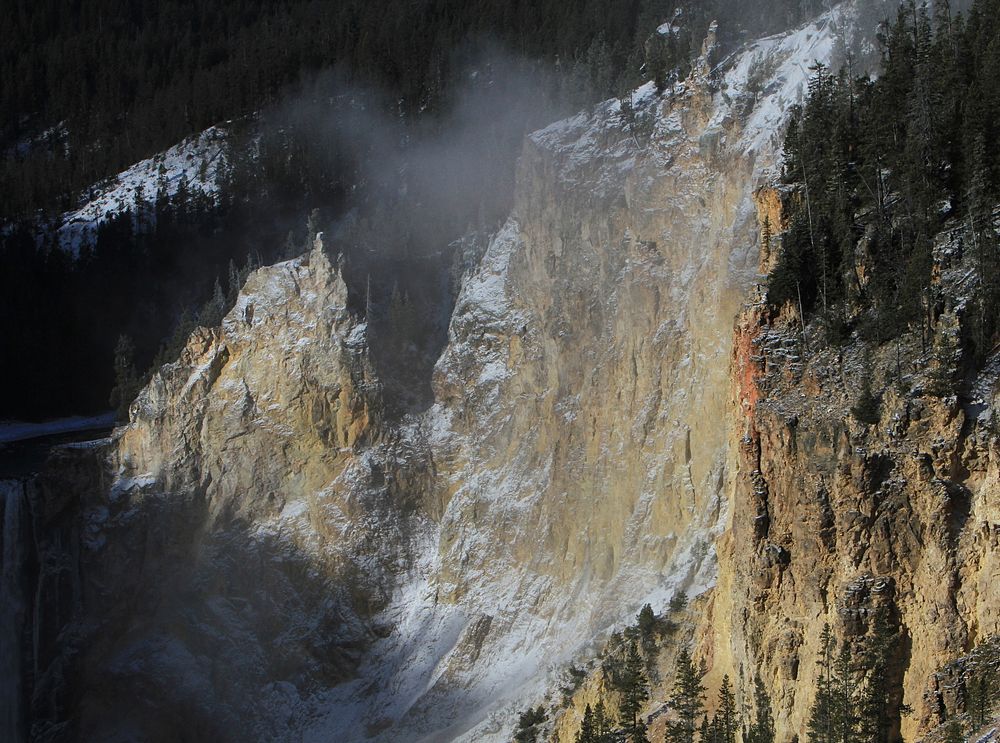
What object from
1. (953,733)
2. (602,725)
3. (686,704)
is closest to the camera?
(953,733)

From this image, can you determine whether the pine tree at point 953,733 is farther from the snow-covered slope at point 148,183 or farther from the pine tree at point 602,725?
the snow-covered slope at point 148,183

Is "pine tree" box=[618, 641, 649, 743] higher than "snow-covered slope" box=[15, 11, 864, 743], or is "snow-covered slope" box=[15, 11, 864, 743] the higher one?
"snow-covered slope" box=[15, 11, 864, 743]

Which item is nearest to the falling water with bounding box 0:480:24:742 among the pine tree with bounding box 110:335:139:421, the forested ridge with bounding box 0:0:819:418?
the pine tree with bounding box 110:335:139:421

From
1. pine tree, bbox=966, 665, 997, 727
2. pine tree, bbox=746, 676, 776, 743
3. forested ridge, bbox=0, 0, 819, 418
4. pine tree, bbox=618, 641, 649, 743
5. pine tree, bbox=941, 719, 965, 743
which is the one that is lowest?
Result: pine tree, bbox=618, 641, 649, 743

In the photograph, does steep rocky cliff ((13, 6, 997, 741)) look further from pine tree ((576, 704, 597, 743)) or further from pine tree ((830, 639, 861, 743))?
pine tree ((830, 639, 861, 743))

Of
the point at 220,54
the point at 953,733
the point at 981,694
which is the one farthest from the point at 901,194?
the point at 220,54

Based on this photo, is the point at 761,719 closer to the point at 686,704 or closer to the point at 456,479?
the point at 686,704
